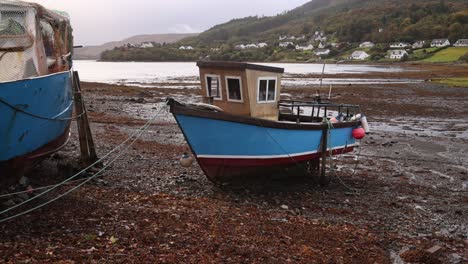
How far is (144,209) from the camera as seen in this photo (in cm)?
912

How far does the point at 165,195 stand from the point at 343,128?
6535 millimetres

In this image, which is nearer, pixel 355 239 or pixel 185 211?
pixel 355 239

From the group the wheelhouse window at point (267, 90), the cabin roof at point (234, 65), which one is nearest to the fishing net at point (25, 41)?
the cabin roof at point (234, 65)

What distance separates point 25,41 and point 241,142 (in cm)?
569

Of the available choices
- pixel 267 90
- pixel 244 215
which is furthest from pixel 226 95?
pixel 244 215

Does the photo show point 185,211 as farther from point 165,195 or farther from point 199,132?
point 199,132

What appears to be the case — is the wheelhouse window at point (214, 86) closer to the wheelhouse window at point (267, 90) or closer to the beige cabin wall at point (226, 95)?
the beige cabin wall at point (226, 95)

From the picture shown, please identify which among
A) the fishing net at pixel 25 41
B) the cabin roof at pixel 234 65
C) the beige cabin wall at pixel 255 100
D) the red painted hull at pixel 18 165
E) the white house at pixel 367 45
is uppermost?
the fishing net at pixel 25 41

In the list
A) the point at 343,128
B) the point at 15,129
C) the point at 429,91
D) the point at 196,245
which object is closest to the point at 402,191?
the point at 343,128

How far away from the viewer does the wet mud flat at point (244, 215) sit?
284 inches

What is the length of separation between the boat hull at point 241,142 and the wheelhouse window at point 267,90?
1365 mm

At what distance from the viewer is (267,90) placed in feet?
41.7

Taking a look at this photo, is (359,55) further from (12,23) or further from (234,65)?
(12,23)

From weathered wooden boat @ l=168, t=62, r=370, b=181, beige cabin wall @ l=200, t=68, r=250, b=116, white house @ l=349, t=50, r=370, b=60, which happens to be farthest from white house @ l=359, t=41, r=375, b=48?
beige cabin wall @ l=200, t=68, r=250, b=116
